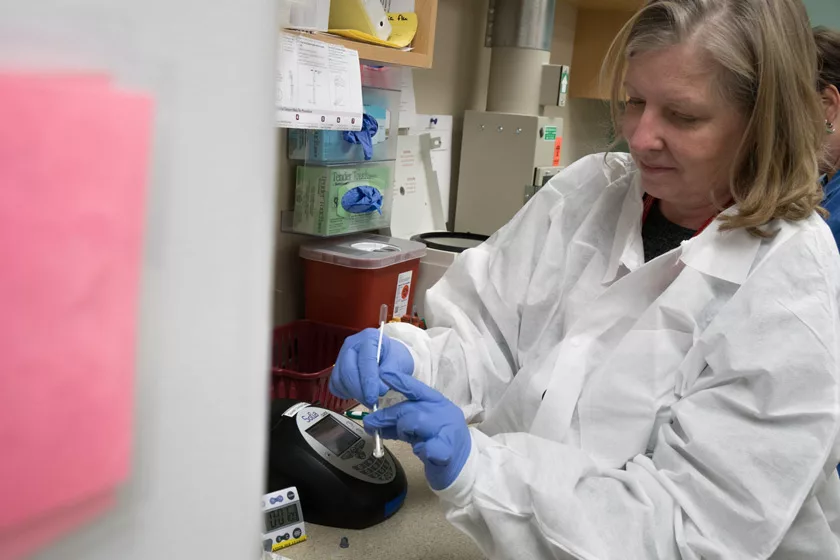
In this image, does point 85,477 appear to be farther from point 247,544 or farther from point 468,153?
point 468,153

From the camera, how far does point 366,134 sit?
128cm

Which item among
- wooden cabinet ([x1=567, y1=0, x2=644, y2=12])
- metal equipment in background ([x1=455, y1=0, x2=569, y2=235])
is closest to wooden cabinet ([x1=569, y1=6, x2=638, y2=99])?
wooden cabinet ([x1=567, y1=0, x2=644, y2=12])

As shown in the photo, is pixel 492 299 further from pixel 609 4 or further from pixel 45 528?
pixel 609 4

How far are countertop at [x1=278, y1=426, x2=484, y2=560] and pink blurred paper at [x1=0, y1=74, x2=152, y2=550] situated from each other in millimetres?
672

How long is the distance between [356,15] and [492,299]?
1.69 feet

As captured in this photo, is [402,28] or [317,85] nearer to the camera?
[317,85]

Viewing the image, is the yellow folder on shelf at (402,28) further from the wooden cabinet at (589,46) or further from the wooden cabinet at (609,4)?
the wooden cabinet at (589,46)

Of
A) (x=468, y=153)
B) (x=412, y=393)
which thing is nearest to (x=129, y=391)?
(x=412, y=393)

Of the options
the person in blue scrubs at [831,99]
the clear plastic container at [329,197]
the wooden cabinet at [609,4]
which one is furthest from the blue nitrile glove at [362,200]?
the wooden cabinet at [609,4]

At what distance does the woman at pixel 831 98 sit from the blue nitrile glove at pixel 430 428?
1.00 metres

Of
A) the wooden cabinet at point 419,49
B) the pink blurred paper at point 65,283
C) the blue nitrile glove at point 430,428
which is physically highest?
the wooden cabinet at point 419,49

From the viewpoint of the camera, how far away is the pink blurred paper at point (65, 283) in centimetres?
17

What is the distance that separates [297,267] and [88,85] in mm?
1192

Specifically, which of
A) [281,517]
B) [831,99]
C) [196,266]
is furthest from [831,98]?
[196,266]
